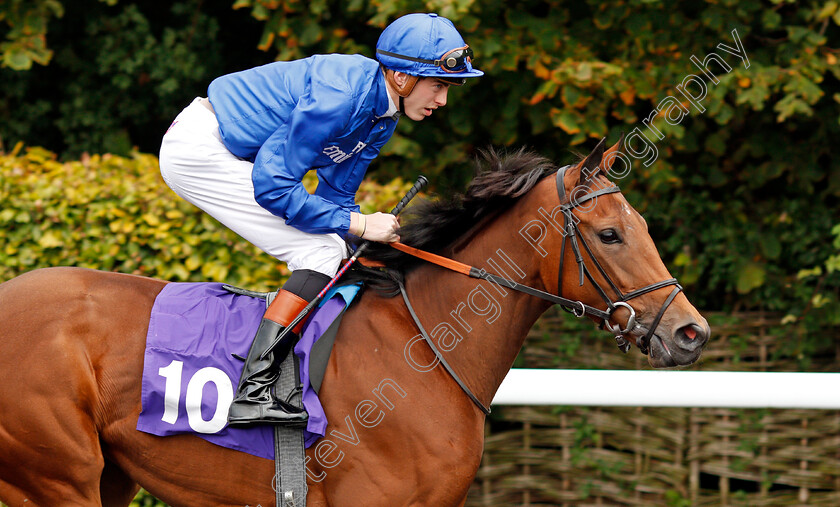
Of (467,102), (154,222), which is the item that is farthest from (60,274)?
(467,102)

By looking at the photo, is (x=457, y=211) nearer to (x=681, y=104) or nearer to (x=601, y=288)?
(x=601, y=288)

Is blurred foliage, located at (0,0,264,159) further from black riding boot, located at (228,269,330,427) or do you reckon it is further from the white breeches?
black riding boot, located at (228,269,330,427)

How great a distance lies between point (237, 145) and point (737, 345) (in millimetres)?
3829

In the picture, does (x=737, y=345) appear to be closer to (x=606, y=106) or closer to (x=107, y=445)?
(x=606, y=106)

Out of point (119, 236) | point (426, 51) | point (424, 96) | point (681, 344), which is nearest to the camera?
point (681, 344)

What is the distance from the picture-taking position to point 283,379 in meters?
2.79

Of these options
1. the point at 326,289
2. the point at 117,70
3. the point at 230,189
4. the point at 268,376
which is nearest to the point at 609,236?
the point at 326,289

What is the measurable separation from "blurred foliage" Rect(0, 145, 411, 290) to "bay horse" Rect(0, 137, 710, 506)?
1.23 meters

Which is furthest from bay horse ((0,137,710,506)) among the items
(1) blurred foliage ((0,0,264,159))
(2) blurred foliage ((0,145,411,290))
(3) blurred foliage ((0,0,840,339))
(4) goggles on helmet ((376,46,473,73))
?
(1) blurred foliage ((0,0,264,159))

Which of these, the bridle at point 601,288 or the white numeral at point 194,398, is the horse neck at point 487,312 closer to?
the bridle at point 601,288

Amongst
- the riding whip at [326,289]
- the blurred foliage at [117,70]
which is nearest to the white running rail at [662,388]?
the riding whip at [326,289]

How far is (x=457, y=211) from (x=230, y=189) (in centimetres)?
90

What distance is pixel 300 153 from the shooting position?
2.75 m

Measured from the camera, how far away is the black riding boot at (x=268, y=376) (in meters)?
2.72
